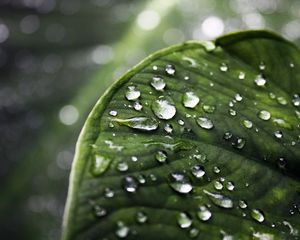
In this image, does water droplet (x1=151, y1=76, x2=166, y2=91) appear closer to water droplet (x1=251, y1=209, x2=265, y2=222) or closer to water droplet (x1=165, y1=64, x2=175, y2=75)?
water droplet (x1=165, y1=64, x2=175, y2=75)

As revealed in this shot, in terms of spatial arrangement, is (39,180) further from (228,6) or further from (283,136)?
(283,136)

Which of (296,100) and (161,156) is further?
(296,100)

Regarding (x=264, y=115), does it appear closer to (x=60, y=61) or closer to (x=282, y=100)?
(x=282, y=100)

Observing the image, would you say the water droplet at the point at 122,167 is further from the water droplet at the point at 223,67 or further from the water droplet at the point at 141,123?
the water droplet at the point at 223,67

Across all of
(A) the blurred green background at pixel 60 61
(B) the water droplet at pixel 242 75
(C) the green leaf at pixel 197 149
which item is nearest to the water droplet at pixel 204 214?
(C) the green leaf at pixel 197 149

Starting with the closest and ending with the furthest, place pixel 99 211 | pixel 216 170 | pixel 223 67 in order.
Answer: pixel 99 211
pixel 216 170
pixel 223 67

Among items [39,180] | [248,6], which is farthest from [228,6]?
[39,180]

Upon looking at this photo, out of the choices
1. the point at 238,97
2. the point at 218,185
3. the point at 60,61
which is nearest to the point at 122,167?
the point at 218,185

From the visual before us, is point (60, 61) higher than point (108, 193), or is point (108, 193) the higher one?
point (108, 193)
